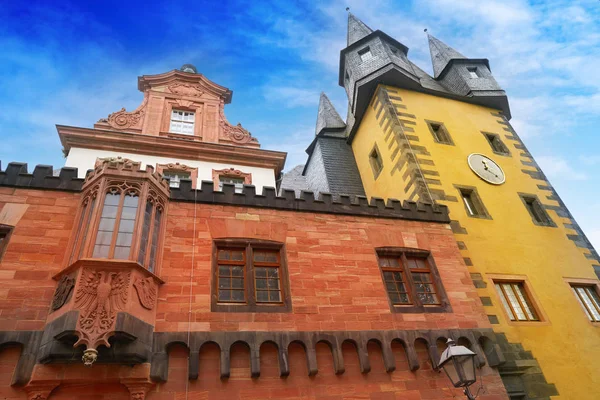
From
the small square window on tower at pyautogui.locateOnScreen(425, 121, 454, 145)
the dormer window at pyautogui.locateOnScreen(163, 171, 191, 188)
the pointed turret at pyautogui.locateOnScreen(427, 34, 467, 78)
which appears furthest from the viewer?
the pointed turret at pyautogui.locateOnScreen(427, 34, 467, 78)

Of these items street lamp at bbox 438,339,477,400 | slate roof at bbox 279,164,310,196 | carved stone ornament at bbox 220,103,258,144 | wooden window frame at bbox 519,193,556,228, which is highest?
slate roof at bbox 279,164,310,196

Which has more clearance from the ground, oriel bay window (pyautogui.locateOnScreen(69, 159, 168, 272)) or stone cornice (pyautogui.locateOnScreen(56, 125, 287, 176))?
stone cornice (pyautogui.locateOnScreen(56, 125, 287, 176))

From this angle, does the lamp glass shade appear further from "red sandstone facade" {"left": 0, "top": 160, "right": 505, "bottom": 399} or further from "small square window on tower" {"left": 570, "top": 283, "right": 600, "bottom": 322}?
"small square window on tower" {"left": 570, "top": 283, "right": 600, "bottom": 322}

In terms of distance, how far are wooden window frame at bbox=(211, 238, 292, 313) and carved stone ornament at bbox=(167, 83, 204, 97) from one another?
8.21 meters

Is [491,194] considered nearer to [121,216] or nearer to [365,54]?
[365,54]

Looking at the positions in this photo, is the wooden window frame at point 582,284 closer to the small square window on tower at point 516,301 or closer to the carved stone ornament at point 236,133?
the small square window on tower at point 516,301

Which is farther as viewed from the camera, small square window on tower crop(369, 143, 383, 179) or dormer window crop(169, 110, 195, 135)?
small square window on tower crop(369, 143, 383, 179)

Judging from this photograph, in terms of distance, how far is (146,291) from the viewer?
7414mm

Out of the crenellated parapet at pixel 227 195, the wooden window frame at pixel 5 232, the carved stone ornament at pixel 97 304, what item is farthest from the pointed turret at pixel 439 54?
the wooden window frame at pixel 5 232

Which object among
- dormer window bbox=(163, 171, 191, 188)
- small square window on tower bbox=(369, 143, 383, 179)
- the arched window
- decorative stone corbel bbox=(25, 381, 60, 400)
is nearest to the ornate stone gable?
dormer window bbox=(163, 171, 191, 188)

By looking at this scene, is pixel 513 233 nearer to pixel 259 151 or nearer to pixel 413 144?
pixel 413 144

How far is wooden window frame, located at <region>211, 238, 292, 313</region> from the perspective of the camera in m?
8.17

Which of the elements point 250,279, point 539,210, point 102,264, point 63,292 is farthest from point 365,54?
point 63,292

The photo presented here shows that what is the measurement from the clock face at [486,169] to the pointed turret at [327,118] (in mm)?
8429
